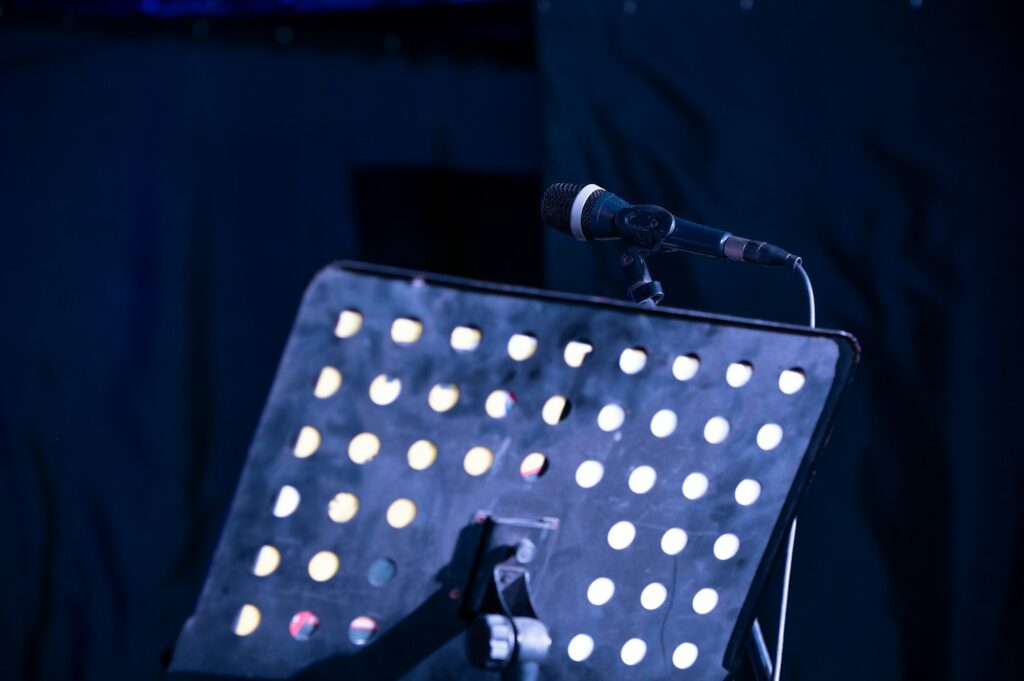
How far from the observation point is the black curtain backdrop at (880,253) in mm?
1705

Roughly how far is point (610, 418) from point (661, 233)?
29 cm

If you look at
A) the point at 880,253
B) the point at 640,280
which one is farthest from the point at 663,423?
the point at 880,253

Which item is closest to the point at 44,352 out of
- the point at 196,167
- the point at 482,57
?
the point at 196,167

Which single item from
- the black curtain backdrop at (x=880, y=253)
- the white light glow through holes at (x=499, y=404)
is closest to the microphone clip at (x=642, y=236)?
the white light glow through holes at (x=499, y=404)

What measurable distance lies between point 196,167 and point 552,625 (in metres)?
1.31

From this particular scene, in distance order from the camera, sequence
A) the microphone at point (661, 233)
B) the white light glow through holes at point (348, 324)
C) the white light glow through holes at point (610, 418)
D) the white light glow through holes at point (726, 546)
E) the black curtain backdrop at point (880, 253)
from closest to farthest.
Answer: the white light glow through holes at point (348, 324) → the white light glow through holes at point (610, 418) → the white light glow through holes at point (726, 546) → the microphone at point (661, 233) → the black curtain backdrop at point (880, 253)

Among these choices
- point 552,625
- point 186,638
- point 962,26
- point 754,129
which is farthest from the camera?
point 754,129

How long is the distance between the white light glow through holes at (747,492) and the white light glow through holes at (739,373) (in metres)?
0.11

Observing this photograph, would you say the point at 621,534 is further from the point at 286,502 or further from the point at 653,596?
the point at 286,502

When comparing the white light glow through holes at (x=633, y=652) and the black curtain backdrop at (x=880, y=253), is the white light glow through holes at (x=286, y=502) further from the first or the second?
the black curtain backdrop at (x=880, y=253)

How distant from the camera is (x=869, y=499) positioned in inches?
69.4

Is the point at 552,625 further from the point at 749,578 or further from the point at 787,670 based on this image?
the point at 787,670

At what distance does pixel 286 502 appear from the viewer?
0.78 meters

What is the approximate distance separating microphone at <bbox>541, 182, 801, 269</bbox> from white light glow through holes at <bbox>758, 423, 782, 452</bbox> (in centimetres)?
22
